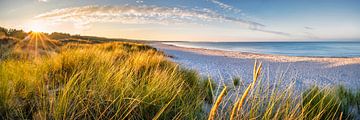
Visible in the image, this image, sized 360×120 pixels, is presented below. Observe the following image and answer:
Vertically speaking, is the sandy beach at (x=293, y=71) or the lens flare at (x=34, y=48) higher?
the lens flare at (x=34, y=48)

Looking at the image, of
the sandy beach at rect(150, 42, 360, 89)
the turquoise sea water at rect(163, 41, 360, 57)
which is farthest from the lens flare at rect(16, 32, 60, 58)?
the turquoise sea water at rect(163, 41, 360, 57)

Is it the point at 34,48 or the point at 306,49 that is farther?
the point at 306,49

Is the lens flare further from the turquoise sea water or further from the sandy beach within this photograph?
the turquoise sea water

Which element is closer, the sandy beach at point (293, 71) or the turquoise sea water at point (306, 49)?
the sandy beach at point (293, 71)

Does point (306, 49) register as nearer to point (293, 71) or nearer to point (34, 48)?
point (293, 71)

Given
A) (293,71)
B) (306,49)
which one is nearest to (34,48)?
(293,71)

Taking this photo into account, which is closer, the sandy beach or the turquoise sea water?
the sandy beach

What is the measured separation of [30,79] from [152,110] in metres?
Result: 1.24

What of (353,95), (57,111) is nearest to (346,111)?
(353,95)

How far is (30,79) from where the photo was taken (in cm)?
229

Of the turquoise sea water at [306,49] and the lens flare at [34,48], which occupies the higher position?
the lens flare at [34,48]

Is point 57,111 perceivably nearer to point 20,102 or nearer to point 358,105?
point 20,102

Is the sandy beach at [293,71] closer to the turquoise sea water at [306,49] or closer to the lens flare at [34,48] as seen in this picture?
the lens flare at [34,48]

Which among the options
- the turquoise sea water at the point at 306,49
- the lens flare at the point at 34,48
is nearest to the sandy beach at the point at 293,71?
the lens flare at the point at 34,48
